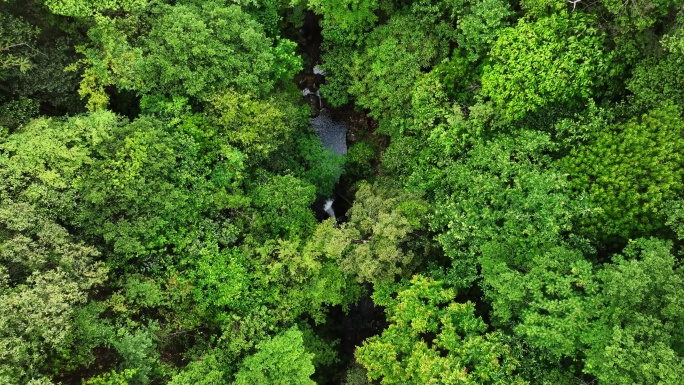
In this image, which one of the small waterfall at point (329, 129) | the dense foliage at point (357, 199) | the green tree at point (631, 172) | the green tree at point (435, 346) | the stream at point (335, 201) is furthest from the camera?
the small waterfall at point (329, 129)

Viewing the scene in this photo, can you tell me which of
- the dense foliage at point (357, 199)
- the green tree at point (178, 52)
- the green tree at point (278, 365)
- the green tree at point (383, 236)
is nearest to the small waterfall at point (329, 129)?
the dense foliage at point (357, 199)

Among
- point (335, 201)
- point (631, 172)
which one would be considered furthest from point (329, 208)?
point (631, 172)

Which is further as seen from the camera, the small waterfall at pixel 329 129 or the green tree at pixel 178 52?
the small waterfall at pixel 329 129

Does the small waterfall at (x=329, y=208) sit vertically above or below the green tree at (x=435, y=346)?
above

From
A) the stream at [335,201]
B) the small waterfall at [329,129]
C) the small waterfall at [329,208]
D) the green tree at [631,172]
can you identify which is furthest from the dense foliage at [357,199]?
the small waterfall at [329,129]

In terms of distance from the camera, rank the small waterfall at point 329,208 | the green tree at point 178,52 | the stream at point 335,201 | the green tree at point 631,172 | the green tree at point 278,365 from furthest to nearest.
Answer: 1. the small waterfall at point 329,208
2. the stream at point 335,201
3. the green tree at point 178,52
4. the green tree at point 278,365
5. the green tree at point 631,172

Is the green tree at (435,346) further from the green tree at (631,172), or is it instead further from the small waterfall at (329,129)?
the small waterfall at (329,129)

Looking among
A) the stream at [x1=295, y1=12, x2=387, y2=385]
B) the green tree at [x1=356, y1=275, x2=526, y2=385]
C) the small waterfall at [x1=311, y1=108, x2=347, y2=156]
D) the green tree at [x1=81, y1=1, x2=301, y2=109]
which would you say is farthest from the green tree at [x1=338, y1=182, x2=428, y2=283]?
the small waterfall at [x1=311, y1=108, x2=347, y2=156]

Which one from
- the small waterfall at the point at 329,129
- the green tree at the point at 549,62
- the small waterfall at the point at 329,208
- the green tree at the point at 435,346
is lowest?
the green tree at the point at 435,346

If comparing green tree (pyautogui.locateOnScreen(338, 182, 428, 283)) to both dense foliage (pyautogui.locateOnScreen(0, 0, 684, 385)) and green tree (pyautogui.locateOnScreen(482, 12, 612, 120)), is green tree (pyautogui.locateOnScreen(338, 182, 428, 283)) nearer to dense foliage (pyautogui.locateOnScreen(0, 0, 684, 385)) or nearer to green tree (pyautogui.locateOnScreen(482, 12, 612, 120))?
dense foliage (pyautogui.locateOnScreen(0, 0, 684, 385))
